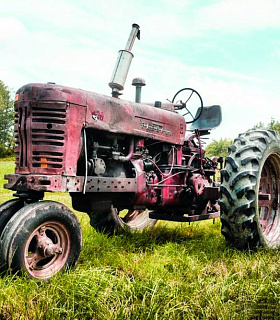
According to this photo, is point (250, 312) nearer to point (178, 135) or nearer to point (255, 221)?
point (255, 221)

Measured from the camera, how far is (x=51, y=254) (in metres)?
3.04

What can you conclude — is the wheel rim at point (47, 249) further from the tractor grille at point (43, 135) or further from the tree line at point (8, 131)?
the tree line at point (8, 131)

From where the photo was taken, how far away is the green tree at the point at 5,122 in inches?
1630

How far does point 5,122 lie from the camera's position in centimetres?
4794

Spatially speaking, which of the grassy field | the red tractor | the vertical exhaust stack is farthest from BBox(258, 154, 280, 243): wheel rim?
the vertical exhaust stack

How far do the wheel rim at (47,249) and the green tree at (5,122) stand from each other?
39.1 metres

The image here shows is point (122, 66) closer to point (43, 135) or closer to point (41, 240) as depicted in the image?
point (43, 135)

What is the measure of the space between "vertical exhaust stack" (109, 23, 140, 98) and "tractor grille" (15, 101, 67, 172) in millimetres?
965

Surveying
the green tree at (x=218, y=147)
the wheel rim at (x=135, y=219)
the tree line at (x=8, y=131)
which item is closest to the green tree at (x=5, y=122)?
the tree line at (x=8, y=131)

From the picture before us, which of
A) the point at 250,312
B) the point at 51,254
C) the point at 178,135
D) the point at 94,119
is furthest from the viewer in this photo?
the point at 178,135

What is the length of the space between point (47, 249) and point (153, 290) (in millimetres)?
927

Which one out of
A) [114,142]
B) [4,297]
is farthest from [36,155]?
[4,297]

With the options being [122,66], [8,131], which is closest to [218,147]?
[8,131]

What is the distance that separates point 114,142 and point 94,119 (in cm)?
41
